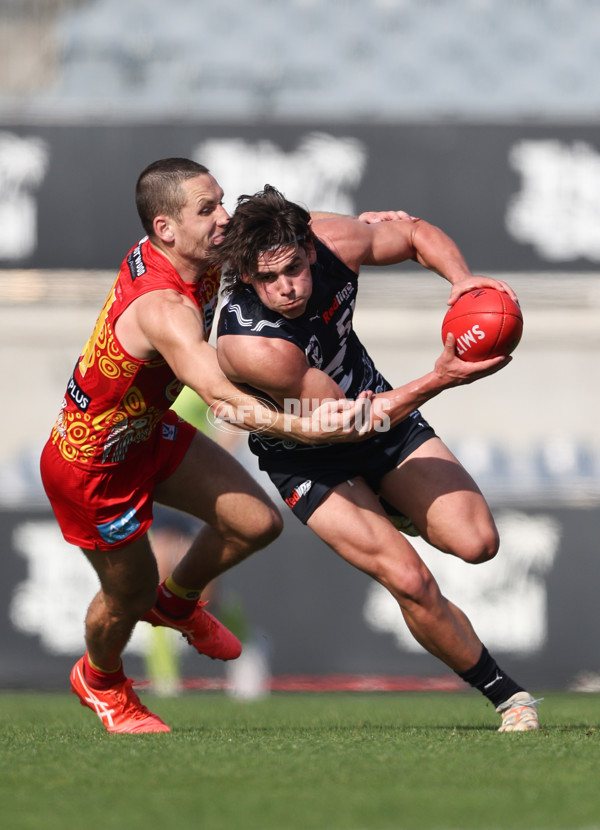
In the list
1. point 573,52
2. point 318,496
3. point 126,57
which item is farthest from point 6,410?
point 318,496

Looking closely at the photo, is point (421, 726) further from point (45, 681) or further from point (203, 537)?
point (45, 681)

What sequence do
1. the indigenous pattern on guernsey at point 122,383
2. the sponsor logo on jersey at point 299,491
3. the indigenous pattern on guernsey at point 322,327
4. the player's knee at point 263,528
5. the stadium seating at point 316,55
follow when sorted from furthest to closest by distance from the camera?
the stadium seating at point 316,55, the player's knee at point 263,528, the sponsor logo on jersey at point 299,491, the indigenous pattern on guernsey at point 122,383, the indigenous pattern on guernsey at point 322,327

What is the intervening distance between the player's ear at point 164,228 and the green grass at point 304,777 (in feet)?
5.95

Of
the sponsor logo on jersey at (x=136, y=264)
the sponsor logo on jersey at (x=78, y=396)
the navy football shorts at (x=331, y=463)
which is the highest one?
the sponsor logo on jersey at (x=136, y=264)

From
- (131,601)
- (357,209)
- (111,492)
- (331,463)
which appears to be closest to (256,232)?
(331,463)

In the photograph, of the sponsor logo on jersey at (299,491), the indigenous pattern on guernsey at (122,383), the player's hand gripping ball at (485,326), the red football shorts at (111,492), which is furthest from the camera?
the red football shorts at (111,492)

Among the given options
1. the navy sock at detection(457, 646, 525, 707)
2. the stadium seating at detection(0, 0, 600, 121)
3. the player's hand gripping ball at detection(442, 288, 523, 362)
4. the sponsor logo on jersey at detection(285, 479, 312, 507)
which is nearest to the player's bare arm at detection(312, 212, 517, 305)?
the player's hand gripping ball at detection(442, 288, 523, 362)

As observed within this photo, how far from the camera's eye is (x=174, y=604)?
16.8ft

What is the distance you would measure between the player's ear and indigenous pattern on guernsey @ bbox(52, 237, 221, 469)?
0.08m

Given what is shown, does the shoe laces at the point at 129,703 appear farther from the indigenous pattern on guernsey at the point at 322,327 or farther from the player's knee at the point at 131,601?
the indigenous pattern on guernsey at the point at 322,327

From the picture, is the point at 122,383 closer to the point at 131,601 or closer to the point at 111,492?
the point at 111,492

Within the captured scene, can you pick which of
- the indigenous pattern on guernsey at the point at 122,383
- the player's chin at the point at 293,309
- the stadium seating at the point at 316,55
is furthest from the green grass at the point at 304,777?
the stadium seating at the point at 316,55

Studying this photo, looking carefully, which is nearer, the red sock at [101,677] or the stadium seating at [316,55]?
the red sock at [101,677]

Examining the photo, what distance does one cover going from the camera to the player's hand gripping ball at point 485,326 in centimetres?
419
